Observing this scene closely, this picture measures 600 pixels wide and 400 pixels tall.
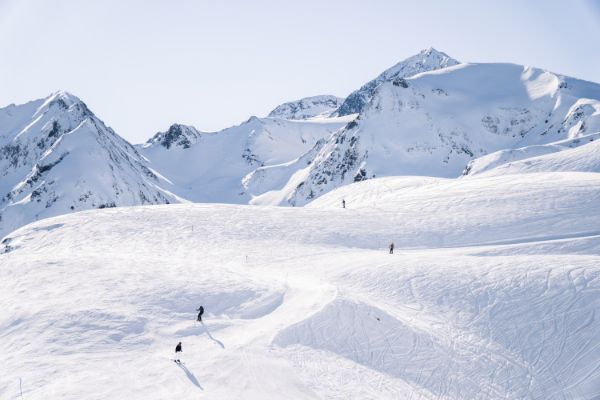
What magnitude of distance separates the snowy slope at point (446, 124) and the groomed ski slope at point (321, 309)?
80.1 m

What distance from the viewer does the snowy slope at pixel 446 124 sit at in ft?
422

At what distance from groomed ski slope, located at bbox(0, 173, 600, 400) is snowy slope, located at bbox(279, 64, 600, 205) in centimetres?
8006

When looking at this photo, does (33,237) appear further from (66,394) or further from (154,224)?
(66,394)

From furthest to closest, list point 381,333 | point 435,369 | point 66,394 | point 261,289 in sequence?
1. point 261,289
2. point 381,333
3. point 435,369
4. point 66,394

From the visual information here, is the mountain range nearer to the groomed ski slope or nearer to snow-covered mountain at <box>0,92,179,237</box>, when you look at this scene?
snow-covered mountain at <box>0,92,179,237</box>

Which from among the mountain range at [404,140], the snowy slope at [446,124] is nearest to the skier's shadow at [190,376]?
the mountain range at [404,140]

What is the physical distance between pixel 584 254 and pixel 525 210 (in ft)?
34.4

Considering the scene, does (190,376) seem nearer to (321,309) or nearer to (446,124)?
(321,309)

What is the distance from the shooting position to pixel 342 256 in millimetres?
42250

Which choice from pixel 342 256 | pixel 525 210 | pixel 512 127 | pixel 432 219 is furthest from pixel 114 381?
pixel 512 127

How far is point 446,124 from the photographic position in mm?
140000

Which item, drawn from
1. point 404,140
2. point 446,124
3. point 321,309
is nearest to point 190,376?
point 321,309

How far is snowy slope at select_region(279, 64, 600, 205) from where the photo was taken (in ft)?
422

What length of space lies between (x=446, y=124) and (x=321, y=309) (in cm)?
12099
